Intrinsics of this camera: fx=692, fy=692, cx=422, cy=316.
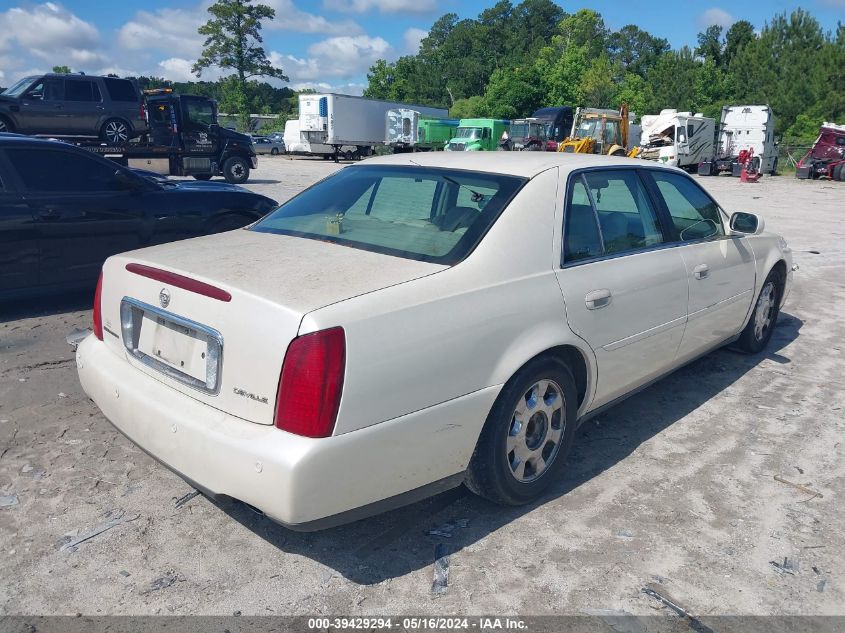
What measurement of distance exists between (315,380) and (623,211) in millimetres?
2375

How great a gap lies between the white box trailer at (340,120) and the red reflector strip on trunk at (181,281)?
37.1m

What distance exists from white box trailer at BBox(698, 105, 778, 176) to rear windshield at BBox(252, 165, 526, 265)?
3589 cm

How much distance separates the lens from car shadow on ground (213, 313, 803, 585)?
2861mm

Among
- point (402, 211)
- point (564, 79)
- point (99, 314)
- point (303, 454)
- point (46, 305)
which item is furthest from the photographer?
point (564, 79)

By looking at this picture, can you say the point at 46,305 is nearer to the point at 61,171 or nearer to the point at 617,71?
the point at 61,171

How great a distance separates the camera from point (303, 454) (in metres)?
2.35

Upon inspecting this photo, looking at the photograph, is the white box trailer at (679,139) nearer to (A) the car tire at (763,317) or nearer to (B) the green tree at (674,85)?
(B) the green tree at (674,85)

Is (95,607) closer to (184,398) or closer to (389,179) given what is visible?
(184,398)

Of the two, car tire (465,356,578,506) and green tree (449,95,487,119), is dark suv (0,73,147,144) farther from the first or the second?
green tree (449,95,487,119)

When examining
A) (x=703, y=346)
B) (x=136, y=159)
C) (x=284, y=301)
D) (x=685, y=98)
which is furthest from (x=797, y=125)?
(x=284, y=301)

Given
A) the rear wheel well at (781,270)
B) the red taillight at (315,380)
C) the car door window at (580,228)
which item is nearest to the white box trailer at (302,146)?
the rear wheel well at (781,270)

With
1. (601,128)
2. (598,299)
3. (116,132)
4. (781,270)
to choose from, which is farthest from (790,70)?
(598,299)

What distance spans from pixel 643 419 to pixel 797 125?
4923 centimetres

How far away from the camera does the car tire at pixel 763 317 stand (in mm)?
5418
